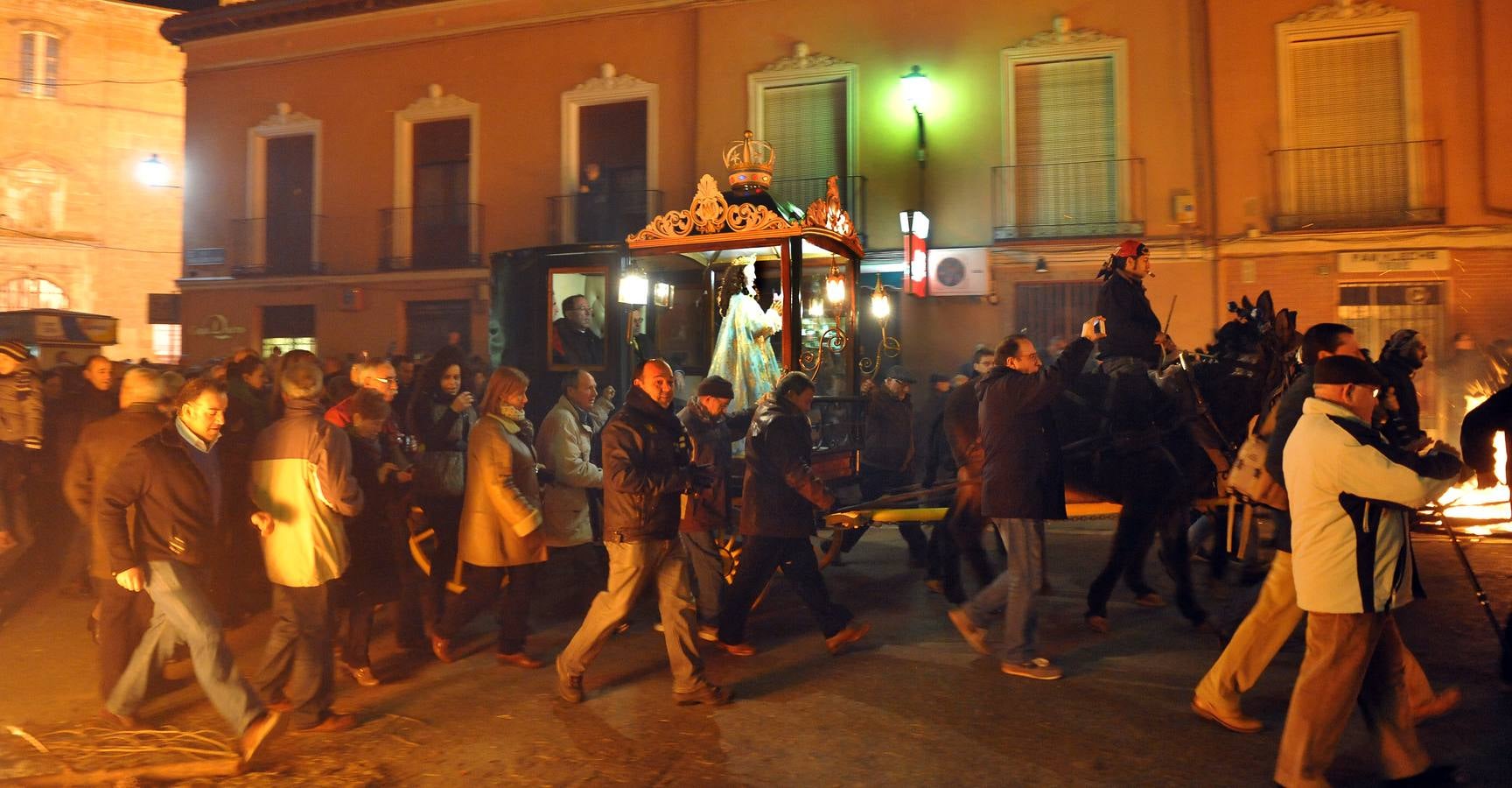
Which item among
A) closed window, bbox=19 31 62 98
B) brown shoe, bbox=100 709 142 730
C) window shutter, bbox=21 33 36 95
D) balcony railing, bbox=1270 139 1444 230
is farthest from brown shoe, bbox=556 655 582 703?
window shutter, bbox=21 33 36 95

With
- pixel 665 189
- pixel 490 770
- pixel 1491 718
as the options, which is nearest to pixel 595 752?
pixel 490 770

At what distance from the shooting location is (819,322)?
30.6 ft

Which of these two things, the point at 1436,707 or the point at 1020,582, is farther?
the point at 1020,582

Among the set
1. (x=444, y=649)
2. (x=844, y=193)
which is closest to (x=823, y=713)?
(x=444, y=649)

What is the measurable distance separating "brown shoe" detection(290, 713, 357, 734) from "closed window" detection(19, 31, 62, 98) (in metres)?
30.8

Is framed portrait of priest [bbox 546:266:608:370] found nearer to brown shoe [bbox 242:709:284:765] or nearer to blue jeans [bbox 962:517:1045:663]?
blue jeans [bbox 962:517:1045:663]

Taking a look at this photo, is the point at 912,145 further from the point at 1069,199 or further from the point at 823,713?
the point at 823,713

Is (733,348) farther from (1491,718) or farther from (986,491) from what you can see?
(1491,718)

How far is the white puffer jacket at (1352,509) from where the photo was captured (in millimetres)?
3430

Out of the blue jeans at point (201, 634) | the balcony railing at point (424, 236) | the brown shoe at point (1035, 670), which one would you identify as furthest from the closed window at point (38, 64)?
the brown shoe at point (1035, 670)

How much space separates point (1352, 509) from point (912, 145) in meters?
11.9

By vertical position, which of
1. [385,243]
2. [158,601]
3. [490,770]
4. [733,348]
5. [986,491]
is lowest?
[490,770]

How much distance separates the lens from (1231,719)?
445 cm

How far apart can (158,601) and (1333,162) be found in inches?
547
